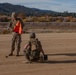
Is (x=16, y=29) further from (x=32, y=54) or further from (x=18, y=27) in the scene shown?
(x=32, y=54)

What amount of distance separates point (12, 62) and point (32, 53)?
0.86m

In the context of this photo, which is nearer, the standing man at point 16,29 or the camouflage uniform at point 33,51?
the camouflage uniform at point 33,51

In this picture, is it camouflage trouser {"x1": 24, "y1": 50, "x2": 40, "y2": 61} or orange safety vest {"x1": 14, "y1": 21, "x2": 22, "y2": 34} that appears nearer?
camouflage trouser {"x1": 24, "y1": 50, "x2": 40, "y2": 61}

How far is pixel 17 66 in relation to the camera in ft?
41.9

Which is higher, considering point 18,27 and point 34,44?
point 18,27

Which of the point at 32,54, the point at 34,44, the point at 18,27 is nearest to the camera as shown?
the point at 32,54

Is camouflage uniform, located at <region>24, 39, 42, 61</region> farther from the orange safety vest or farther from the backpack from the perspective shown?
the orange safety vest

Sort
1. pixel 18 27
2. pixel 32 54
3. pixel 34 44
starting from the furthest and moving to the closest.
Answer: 1. pixel 18 27
2. pixel 34 44
3. pixel 32 54

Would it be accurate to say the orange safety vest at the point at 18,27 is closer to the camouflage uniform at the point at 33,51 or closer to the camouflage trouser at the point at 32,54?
the camouflage uniform at the point at 33,51

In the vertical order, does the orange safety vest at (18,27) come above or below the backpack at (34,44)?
above

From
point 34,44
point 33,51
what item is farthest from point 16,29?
point 33,51

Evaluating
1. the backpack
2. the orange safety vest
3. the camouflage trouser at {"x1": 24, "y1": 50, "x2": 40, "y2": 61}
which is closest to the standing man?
the orange safety vest

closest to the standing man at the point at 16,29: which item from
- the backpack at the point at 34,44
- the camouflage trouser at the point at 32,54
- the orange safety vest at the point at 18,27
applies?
the orange safety vest at the point at 18,27

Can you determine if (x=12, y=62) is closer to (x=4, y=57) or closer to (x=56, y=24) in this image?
(x=4, y=57)
